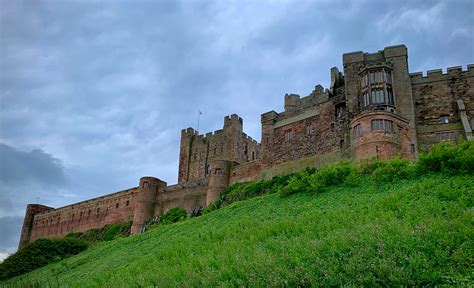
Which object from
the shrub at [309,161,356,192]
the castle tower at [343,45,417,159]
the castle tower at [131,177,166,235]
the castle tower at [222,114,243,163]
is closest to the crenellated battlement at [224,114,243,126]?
the castle tower at [222,114,243,163]

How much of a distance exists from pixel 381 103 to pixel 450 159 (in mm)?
13531

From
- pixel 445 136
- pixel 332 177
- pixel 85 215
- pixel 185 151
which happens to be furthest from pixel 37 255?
pixel 445 136

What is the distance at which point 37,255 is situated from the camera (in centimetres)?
3678

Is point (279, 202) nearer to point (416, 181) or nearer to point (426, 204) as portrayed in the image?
point (416, 181)

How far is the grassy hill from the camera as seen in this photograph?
11.2m

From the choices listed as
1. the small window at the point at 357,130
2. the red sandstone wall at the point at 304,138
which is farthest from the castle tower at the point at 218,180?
the small window at the point at 357,130

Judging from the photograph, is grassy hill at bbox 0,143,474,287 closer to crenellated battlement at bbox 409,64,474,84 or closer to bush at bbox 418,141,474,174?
bush at bbox 418,141,474,174

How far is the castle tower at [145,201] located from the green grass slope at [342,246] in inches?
1012

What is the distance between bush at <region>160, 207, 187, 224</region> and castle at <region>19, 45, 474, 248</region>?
3.35ft

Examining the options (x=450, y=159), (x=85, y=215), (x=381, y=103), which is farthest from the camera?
(x=85, y=215)

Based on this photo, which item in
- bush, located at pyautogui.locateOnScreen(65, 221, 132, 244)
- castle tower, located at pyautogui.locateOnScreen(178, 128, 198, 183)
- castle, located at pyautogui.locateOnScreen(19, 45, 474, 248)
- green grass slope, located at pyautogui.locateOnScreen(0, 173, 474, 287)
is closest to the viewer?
green grass slope, located at pyautogui.locateOnScreen(0, 173, 474, 287)

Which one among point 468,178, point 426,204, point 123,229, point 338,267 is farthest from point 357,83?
point 123,229

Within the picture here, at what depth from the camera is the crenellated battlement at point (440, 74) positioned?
116 feet

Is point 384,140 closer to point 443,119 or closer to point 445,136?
point 445,136
